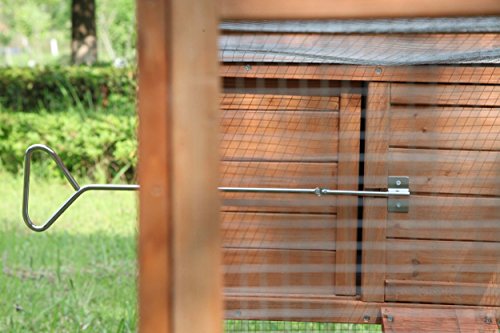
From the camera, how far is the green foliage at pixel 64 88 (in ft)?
27.5

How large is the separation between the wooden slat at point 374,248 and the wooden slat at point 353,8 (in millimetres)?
1873

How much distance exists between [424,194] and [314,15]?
6.48 feet

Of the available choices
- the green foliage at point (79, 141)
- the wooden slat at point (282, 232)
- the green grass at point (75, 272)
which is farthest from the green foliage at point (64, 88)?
the wooden slat at point (282, 232)

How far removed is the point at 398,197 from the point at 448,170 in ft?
0.68

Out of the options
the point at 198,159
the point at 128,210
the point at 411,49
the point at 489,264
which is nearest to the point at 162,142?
the point at 198,159

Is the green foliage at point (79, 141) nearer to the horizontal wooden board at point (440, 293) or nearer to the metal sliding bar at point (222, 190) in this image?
the metal sliding bar at point (222, 190)

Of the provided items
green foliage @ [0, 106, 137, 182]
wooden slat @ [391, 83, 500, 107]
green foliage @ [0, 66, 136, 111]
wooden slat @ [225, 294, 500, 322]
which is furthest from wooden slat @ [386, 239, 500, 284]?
green foliage @ [0, 66, 136, 111]

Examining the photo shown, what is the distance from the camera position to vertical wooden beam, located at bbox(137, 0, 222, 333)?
1.06 m

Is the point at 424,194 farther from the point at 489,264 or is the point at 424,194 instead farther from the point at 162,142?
the point at 162,142

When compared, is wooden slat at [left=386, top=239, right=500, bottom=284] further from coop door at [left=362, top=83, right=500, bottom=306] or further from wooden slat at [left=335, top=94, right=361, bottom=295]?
wooden slat at [left=335, top=94, right=361, bottom=295]

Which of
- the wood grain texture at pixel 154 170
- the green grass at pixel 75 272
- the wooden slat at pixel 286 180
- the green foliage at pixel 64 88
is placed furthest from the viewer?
the green foliage at pixel 64 88

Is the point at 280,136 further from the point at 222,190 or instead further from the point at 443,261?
the point at 443,261

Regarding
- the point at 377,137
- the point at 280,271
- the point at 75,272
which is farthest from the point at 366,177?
the point at 75,272

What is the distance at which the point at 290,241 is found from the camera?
301 centimetres
